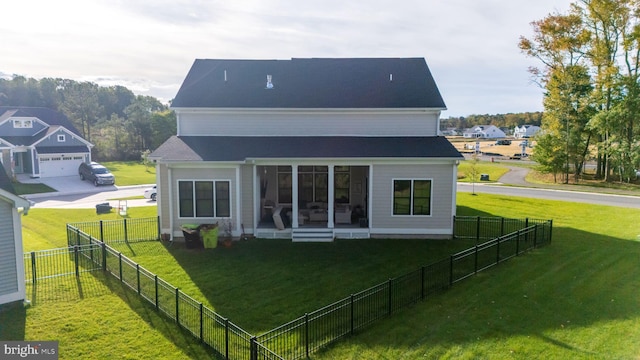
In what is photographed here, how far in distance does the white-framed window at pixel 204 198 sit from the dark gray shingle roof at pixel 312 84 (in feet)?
14.2

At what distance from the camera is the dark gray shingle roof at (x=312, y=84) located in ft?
66.2

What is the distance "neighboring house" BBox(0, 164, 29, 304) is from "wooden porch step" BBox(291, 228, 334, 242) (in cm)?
958

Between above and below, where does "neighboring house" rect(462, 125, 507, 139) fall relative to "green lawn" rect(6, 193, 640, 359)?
above

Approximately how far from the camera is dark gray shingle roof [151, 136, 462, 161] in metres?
17.6

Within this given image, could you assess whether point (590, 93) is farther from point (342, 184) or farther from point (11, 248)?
point (11, 248)

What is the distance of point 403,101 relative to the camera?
20.1 metres

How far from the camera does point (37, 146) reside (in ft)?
130

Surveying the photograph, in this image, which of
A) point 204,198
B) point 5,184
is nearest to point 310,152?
point 204,198

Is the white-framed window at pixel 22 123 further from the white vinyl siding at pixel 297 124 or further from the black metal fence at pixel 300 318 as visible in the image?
the black metal fence at pixel 300 318

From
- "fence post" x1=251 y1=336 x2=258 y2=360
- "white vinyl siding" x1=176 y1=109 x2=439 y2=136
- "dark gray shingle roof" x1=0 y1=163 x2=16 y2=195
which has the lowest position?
"fence post" x1=251 y1=336 x2=258 y2=360

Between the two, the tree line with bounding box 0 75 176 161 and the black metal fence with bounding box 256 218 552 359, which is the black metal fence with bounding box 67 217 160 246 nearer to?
the black metal fence with bounding box 256 218 552 359

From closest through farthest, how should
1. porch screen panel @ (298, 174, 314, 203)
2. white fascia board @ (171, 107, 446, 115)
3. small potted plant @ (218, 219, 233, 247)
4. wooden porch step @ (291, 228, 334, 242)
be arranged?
1. small potted plant @ (218, 219, 233, 247)
2. wooden porch step @ (291, 228, 334, 242)
3. white fascia board @ (171, 107, 446, 115)
4. porch screen panel @ (298, 174, 314, 203)

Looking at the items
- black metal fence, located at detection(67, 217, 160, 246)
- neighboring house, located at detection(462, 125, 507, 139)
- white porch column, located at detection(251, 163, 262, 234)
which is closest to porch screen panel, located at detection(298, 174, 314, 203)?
white porch column, located at detection(251, 163, 262, 234)

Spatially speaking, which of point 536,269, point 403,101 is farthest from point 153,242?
point 536,269
